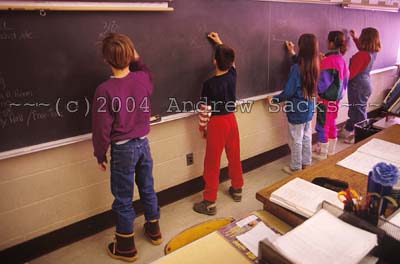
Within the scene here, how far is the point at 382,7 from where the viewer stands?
439 cm

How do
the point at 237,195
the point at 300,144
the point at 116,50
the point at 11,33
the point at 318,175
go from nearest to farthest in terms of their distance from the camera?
the point at 318,175 → the point at 11,33 → the point at 116,50 → the point at 237,195 → the point at 300,144

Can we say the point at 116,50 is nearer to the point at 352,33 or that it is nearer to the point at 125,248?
the point at 125,248

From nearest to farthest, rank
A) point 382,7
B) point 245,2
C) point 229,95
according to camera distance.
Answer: point 229,95 → point 245,2 → point 382,7

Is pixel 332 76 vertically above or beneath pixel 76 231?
above

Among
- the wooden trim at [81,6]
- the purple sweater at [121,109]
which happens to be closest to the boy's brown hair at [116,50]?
the purple sweater at [121,109]

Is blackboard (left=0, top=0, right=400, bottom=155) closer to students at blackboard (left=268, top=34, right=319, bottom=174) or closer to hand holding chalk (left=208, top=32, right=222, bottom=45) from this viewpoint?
hand holding chalk (left=208, top=32, right=222, bottom=45)

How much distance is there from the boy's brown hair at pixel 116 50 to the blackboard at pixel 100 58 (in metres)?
0.20

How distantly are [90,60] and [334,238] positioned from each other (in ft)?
5.74

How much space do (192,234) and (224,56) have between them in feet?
4.77

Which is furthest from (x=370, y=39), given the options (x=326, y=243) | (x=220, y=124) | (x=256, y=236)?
(x=326, y=243)

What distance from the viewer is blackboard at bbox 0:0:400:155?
187 cm

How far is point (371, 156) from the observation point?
184 centimetres

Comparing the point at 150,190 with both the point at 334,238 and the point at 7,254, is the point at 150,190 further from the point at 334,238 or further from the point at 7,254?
the point at 334,238

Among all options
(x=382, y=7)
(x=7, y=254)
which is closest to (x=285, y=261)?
(x=7, y=254)
